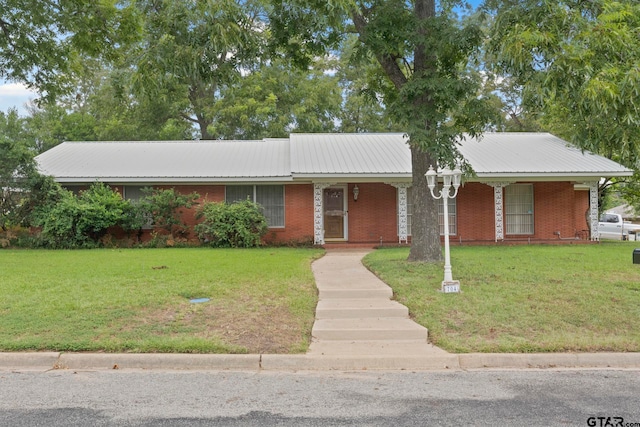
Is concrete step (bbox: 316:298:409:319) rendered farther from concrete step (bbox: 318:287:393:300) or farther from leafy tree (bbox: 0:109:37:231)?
leafy tree (bbox: 0:109:37:231)

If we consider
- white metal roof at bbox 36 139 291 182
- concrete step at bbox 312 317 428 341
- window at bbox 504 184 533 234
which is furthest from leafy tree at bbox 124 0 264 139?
window at bbox 504 184 533 234

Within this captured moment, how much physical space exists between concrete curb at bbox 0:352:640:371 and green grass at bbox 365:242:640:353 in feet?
0.66

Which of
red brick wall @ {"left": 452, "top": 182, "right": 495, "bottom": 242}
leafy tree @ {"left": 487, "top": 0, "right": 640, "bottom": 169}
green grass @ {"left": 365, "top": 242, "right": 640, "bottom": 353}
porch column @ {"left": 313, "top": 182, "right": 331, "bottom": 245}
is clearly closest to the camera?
leafy tree @ {"left": 487, "top": 0, "right": 640, "bottom": 169}

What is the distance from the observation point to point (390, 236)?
17.9 metres

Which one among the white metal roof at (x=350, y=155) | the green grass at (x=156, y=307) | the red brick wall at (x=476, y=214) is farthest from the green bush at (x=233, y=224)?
the red brick wall at (x=476, y=214)

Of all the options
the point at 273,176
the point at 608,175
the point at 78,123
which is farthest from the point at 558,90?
the point at 78,123

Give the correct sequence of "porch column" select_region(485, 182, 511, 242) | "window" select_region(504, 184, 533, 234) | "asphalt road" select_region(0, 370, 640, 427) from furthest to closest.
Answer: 1. "window" select_region(504, 184, 533, 234)
2. "porch column" select_region(485, 182, 511, 242)
3. "asphalt road" select_region(0, 370, 640, 427)

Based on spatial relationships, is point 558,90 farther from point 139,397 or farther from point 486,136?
point 486,136

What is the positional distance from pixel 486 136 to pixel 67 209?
17.8 m

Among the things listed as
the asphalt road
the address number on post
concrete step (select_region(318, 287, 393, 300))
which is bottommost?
the asphalt road

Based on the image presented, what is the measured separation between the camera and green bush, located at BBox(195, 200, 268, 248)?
1568 centimetres

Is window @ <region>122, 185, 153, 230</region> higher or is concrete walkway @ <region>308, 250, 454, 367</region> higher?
window @ <region>122, 185, 153, 230</region>

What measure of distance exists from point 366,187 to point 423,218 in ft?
22.9

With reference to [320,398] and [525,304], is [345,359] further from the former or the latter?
[525,304]
